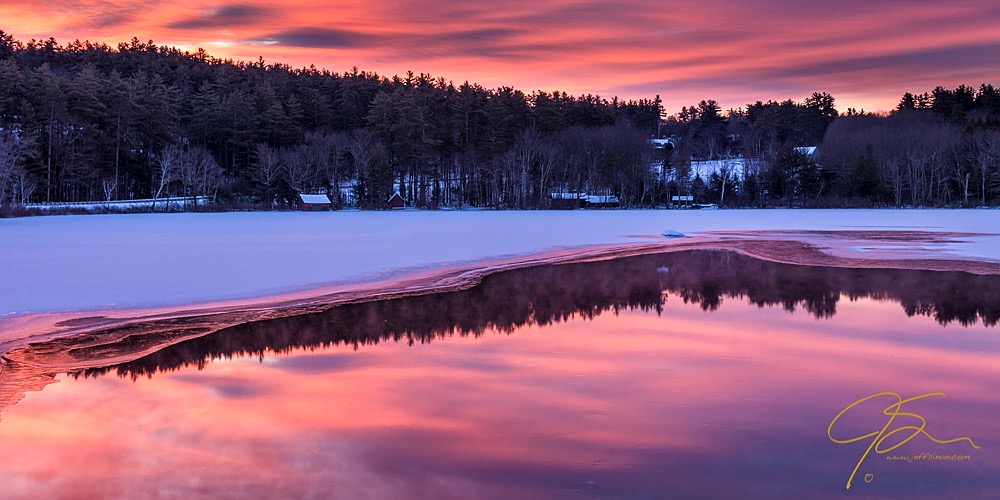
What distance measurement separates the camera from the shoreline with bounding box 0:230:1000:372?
10258mm

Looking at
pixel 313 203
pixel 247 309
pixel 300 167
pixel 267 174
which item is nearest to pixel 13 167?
pixel 267 174

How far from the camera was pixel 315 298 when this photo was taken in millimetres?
14336

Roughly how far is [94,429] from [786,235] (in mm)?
31805

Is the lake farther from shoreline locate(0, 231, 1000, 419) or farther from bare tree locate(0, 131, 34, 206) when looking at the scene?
bare tree locate(0, 131, 34, 206)

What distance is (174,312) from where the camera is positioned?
12.8 metres

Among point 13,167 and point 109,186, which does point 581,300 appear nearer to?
point 13,167

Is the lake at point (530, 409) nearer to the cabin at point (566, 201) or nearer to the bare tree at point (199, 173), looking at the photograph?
the bare tree at point (199, 173)

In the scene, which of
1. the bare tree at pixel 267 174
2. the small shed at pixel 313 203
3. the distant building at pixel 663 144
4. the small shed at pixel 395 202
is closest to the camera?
the small shed at pixel 313 203

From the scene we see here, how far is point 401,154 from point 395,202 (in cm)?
830

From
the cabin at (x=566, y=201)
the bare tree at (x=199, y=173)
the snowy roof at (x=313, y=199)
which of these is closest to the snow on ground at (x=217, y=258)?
the bare tree at (x=199, y=173)

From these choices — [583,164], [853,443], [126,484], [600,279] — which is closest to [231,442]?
[126,484]

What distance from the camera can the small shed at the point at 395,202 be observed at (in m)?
77.6

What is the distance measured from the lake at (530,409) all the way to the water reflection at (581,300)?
0.09 metres

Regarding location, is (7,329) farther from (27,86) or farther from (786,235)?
(27,86)
